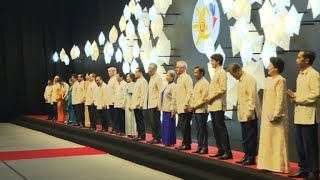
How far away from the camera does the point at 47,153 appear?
8758 millimetres

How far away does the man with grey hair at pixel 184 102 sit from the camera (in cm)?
681

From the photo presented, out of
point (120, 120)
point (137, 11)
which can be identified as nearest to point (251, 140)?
point (120, 120)

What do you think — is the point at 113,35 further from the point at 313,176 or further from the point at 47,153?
the point at 313,176

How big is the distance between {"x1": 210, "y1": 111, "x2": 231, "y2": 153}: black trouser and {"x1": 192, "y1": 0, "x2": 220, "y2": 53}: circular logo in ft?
6.23

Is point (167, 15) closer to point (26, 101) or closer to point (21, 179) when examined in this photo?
point (21, 179)

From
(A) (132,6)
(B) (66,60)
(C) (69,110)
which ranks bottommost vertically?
(C) (69,110)

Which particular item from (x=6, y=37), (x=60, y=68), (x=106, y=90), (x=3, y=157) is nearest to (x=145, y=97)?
(x=106, y=90)

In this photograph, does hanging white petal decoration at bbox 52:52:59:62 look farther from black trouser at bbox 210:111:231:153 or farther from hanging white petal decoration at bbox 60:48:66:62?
black trouser at bbox 210:111:231:153

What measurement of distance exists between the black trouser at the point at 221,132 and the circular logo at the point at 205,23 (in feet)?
6.23

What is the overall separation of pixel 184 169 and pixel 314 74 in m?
2.29

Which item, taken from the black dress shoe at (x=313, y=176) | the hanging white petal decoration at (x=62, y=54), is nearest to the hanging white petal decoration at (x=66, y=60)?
the hanging white petal decoration at (x=62, y=54)

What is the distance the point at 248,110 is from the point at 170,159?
169 centimetres

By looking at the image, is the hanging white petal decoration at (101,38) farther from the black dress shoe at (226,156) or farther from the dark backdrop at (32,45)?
the black dress shoe at (226,156)

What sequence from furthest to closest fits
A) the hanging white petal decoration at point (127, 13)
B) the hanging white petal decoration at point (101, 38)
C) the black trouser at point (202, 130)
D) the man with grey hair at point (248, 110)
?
the hanging white petal decoration at point (101, 38) → the hanging white petal decoration at point (127, 13) → the black trouser at point (202, 130) → the man with grey hair at point (248, 110)
